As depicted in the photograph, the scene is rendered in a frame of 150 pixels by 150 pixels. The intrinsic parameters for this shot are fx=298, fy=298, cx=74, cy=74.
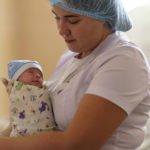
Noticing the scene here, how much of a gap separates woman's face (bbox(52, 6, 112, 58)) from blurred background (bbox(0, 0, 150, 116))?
1.20 meters

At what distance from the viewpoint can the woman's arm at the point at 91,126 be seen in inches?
35.0

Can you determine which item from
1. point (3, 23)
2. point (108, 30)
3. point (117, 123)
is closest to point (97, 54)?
point (108, 30)

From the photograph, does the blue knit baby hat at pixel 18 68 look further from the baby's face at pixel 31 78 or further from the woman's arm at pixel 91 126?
the woman's arm at pixel 91 126

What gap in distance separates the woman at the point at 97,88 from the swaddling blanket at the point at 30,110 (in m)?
0.04

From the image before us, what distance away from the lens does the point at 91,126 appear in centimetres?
89

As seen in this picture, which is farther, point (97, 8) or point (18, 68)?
point (18, 68)

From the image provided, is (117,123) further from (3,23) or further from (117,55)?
(3,23)

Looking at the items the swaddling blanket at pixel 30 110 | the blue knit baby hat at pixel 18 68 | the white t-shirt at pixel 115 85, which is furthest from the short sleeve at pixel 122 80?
the blue knit baby hat at pixel 18 68

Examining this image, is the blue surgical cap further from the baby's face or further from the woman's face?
the baby's face

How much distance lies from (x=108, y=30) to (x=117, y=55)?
18 cm

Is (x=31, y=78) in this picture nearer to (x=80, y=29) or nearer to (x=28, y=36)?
(x=80, y=29)

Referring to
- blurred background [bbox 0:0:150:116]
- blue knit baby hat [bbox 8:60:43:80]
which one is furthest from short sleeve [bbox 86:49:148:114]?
blurred background [bbox 0:0:150:116]

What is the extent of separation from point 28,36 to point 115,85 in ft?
5.38

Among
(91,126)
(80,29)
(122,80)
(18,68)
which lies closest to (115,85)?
(122,80)
